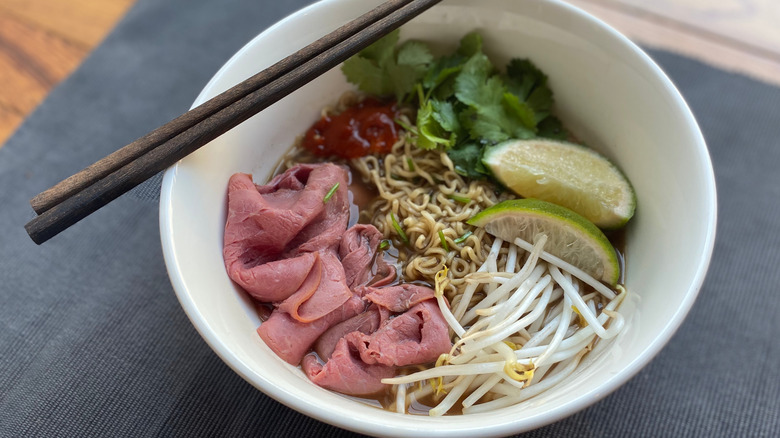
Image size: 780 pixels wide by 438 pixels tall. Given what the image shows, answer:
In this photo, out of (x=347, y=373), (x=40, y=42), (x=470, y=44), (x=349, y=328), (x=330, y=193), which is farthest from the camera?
(x=40, y=42)

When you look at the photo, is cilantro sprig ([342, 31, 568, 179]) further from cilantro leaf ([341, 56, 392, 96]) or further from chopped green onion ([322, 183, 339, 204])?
chopped green onion ([322, 183, 339, 204])

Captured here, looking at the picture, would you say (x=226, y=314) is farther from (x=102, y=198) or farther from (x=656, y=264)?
(x=656, y=264)

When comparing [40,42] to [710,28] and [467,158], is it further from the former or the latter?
[710,28]

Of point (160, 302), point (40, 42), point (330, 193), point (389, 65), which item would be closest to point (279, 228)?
point (330, 193)

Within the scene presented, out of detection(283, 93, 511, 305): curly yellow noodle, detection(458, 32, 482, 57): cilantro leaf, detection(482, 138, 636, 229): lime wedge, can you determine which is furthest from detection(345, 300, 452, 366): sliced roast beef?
detection(458, 32, 482, 57): cilantro leaf

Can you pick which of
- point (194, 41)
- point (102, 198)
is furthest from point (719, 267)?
point (194, 41)

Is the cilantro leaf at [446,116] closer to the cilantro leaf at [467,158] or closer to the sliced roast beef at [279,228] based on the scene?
the cilantro leaf at [467,158]
